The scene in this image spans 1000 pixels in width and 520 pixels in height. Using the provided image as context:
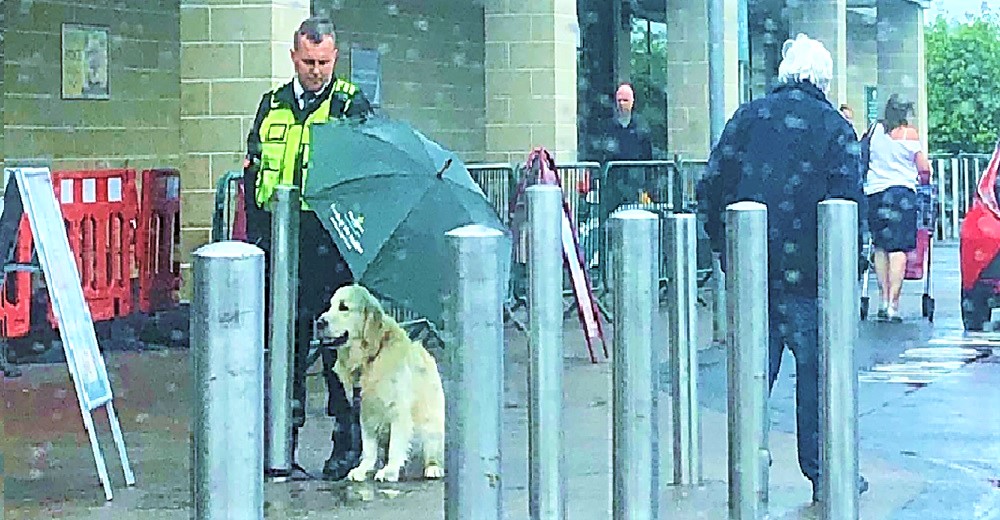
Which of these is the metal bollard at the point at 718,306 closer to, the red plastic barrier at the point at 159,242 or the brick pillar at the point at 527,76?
the brick pillar at the point at 527,76

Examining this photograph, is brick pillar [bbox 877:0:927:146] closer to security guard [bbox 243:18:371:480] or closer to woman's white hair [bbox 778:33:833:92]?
woman's white hair [bbox 778:33:833:92]

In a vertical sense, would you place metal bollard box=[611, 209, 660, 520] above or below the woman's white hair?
below

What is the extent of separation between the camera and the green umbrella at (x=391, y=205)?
762 cm

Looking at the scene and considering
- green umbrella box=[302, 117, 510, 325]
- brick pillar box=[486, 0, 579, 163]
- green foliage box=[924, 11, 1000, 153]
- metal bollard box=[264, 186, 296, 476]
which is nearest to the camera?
green umbrella box=[302, 117, 510, 325]

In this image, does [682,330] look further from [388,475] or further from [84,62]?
[84,62]

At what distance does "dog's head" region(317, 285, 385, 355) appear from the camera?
794cm

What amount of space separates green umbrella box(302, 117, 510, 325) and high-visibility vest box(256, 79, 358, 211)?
0.08 m

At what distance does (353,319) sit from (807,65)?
82.0 inches

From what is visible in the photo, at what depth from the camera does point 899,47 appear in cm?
3306

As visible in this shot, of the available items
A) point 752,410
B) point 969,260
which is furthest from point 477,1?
point 752,410

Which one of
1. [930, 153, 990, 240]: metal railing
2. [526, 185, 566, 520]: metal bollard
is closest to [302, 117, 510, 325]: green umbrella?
[526, 185, 566, 520]: metal bollard

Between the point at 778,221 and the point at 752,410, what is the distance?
81.3 inches

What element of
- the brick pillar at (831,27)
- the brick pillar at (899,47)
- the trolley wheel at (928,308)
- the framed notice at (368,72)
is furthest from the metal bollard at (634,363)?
the brick pillar at (899,47)

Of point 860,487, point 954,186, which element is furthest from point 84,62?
point 954,186
